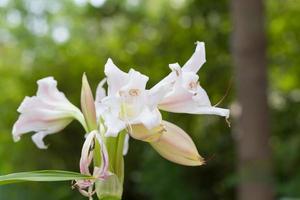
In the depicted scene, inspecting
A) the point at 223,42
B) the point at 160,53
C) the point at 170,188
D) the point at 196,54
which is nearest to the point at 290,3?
the point at 223,42

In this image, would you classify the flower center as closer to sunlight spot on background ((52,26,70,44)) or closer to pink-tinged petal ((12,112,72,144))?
pink-tinged petal ((12,112,72,144))

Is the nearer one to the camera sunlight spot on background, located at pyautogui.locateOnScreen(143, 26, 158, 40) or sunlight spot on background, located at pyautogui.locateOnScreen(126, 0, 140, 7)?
sunlight spot on background, located at pyautogui.locateOnScreen(143, 26, 158, 40)

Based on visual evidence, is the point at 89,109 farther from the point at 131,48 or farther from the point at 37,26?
the point at 37,26

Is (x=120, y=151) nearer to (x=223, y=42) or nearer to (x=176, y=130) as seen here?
(x=176, y=130)

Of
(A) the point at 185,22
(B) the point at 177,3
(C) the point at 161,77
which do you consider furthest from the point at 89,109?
(B) the point at 177,3

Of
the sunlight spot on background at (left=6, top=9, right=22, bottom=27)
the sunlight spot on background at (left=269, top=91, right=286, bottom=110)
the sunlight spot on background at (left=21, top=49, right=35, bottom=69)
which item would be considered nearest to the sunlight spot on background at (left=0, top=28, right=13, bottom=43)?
the sunlight spot on background at (left=6, top=9, right=22, bottom=27)

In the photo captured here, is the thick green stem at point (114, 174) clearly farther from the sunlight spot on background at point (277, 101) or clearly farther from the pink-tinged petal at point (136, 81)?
the sunlight spot on background at point (277, 101)
